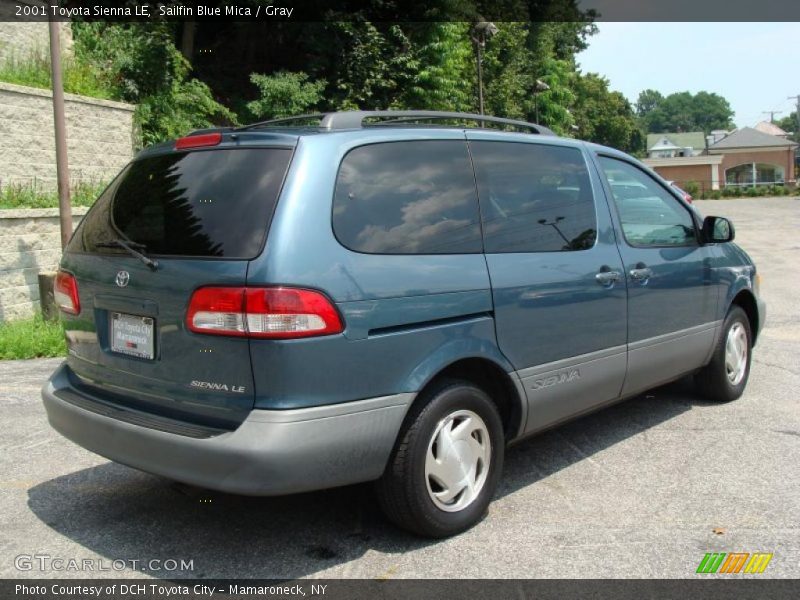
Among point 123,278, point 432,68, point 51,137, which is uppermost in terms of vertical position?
point 432,68

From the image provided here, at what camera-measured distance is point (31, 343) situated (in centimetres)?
805

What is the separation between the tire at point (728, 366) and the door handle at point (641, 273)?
47.7 inches

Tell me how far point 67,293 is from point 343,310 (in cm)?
161

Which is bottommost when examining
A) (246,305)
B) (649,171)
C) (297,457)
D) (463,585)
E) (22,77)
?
(463,585)

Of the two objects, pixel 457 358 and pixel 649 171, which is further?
pixel 649 171

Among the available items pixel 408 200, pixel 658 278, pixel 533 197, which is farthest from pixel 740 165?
pixel 408 200

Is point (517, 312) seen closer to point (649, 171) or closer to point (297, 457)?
point (297, 457)

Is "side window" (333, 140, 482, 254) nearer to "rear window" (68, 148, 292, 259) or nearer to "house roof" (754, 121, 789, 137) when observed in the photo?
"rear window" (68, 148, 292, 259)

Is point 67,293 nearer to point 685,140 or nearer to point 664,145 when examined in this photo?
point 664,145

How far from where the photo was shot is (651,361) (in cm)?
471

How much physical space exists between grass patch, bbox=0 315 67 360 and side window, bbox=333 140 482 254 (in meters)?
5.47

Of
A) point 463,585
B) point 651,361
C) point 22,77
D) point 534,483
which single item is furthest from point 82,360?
A: point 22,77

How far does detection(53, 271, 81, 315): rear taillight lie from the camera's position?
3.70 meters

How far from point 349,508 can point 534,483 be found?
42.1 inches
